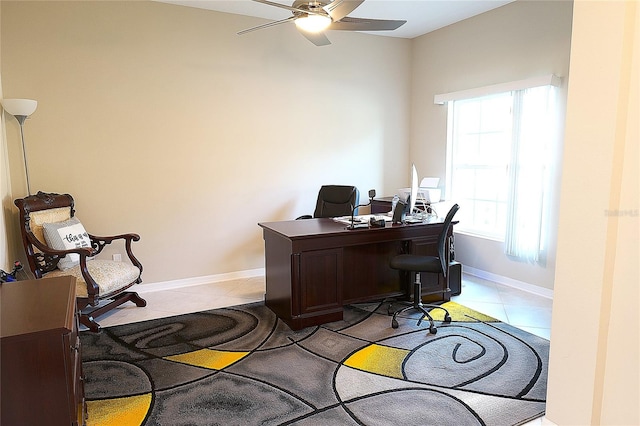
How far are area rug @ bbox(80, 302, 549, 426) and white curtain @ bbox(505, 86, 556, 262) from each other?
3.64ft

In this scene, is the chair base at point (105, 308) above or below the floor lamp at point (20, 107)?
below

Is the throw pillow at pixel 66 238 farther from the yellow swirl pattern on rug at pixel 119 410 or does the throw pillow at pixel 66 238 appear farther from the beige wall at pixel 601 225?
the beige wall at pixel 601 225

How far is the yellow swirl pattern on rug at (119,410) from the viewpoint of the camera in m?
2.21

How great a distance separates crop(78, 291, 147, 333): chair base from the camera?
3.35 metres

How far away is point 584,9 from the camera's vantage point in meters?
1.83

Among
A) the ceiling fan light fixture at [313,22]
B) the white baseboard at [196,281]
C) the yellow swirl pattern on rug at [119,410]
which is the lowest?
the yellow swirl pattern on rug at [119,410]

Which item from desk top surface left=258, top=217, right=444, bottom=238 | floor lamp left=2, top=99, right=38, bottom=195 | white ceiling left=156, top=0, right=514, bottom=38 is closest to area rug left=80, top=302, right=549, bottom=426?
desk top surface left=258, top=217, right=444, bottom=238

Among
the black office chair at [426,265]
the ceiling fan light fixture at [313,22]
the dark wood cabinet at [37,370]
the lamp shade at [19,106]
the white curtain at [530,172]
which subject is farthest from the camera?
the white curtain at [530,172]

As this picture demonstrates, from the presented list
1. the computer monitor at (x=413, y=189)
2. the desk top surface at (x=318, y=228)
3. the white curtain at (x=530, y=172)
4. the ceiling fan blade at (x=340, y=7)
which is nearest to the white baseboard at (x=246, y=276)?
the white curtain at (x=530, y=172)

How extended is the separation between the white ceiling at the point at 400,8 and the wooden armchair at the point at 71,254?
2.32 metres

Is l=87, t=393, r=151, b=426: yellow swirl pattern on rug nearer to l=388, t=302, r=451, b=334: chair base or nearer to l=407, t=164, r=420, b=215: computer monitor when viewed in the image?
l=388, t=302, r=451, b=334: chair base

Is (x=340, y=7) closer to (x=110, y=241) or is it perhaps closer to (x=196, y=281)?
(x=110, y=241)


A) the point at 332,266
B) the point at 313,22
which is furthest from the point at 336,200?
the point at 313,22

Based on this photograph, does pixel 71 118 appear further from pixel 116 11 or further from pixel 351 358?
pixel 351 358
